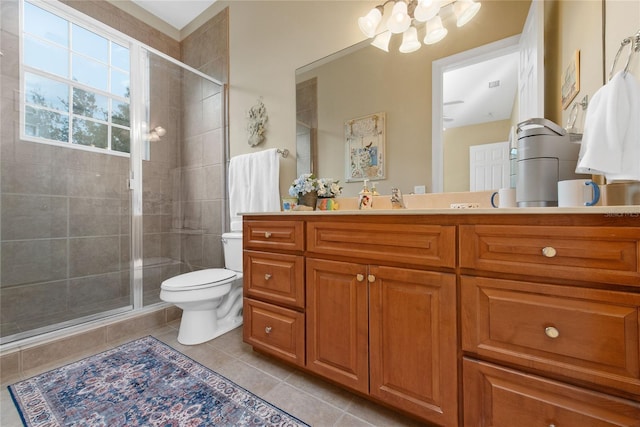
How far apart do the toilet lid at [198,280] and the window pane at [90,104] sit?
163cm

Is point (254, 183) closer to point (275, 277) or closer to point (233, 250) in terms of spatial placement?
point (233, 250)

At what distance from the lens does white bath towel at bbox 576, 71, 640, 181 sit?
2.27 ft

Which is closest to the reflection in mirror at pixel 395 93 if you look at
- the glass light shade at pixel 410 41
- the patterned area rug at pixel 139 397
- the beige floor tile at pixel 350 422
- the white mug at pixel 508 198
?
the glass light shade at pixel 410 41

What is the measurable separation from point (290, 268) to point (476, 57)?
1448mm

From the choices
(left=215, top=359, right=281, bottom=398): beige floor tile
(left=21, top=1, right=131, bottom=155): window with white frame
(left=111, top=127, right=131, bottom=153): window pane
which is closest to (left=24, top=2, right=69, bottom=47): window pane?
(left=21, top=1, right=131, bottom=155): window with white frame

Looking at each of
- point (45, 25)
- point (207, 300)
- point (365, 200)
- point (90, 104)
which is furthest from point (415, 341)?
point (45, 25)

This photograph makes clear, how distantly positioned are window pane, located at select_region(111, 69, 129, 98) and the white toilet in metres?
1.62

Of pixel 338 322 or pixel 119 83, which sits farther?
pixel 119 83

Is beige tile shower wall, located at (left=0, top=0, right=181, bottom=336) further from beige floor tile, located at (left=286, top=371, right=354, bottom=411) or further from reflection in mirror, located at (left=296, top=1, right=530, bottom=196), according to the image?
reflection in mirror, located at (left=296, top=1, right=530, bottom=196)

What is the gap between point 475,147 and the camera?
134cm

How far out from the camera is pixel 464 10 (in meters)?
1.34

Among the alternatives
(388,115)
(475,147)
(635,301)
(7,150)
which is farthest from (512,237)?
(7,150)

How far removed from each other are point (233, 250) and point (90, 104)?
1.76 meters

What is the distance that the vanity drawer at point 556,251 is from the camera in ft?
2.16
